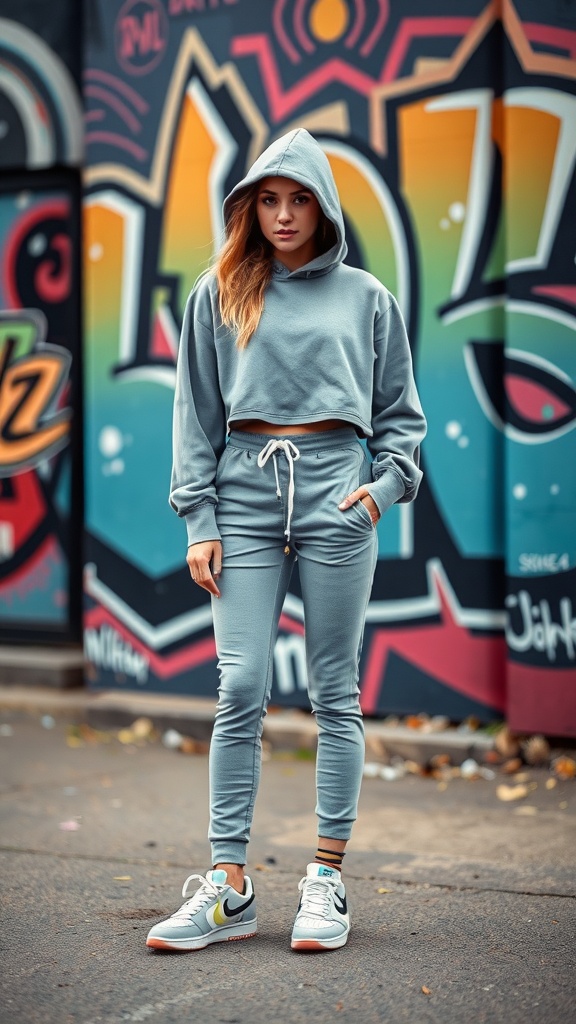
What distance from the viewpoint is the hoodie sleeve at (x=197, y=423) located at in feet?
11.2

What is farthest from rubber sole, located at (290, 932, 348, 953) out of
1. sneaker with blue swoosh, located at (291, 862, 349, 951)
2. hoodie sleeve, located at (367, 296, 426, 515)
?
hoodie sleeve, located at (367, 296, 426, 515)

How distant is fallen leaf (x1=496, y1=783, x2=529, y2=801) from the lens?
202 inches

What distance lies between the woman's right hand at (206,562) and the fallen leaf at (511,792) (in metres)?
2.21

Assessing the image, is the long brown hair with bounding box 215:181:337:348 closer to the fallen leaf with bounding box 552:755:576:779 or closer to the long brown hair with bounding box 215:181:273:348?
the long brown hair with bounding box 215:181:273:348

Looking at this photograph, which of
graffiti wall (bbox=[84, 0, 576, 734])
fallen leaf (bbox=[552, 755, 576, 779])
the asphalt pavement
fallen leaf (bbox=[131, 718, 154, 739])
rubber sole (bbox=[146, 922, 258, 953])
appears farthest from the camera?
fallen leaf (bbox=[131, 718, 154, 739])

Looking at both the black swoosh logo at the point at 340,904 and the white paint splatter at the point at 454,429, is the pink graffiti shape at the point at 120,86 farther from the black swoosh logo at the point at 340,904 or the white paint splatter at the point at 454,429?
the black swoosh logo at the point at 340,904

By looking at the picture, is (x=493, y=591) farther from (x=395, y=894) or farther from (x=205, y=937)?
(x=205, y=937)

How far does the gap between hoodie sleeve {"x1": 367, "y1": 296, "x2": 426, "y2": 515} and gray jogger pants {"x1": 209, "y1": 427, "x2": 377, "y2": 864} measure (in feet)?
0.40

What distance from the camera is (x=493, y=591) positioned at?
5.79 metres

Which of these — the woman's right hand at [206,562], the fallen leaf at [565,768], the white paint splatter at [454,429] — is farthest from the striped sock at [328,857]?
the white paint splatter at [454,429]

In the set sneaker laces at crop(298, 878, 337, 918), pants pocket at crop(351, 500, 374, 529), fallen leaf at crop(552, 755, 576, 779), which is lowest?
fallen leaf at crop(552, 755, 576, 779)

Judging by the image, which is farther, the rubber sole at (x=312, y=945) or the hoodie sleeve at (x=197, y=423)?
the hoodie sleeve at (x=197, y=423)

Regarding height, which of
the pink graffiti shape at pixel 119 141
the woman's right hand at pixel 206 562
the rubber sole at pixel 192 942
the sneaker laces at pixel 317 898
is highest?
the pink graffiti shape at pixel 119 141

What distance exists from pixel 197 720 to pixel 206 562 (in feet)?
9.78
